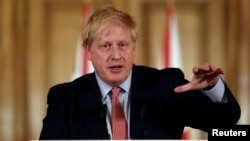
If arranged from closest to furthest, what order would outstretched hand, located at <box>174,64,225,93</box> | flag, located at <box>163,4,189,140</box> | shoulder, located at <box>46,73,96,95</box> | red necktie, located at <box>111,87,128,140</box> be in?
1. outstretched hand, located at <box>174,64,225,93</box>
2. red necktie, located at <box>111,87,128,140</box>
3. shoulder, located at <box>46,73,96,95</box>
4. flag, located at <box>163,4,189,140</box>

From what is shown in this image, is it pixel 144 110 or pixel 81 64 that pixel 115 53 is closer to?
pixel 144 110

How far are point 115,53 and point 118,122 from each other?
10.8 inches

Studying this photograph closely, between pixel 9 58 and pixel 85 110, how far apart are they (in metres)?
2.30

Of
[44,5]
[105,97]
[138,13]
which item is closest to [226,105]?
[105,97]

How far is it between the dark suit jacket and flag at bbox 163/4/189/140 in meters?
1.94

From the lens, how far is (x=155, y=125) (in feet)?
5.97

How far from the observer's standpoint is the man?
1.78 meters

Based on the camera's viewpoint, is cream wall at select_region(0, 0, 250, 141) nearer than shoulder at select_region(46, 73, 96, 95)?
No

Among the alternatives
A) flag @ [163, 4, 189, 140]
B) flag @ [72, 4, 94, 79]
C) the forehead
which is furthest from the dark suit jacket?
flag @ [163, 4, 189, 140]

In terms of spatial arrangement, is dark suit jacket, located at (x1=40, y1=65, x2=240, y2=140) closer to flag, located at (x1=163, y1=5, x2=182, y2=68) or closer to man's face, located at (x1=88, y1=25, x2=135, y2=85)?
man's face, located at (x1=88, y1=25, x2=135, y2=85)

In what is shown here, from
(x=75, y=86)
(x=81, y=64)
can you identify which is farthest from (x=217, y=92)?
(x=81, y=64)

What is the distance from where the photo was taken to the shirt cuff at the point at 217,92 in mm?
1675

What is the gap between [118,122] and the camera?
70.5 inches

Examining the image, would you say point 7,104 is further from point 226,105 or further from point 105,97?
point 226,105
